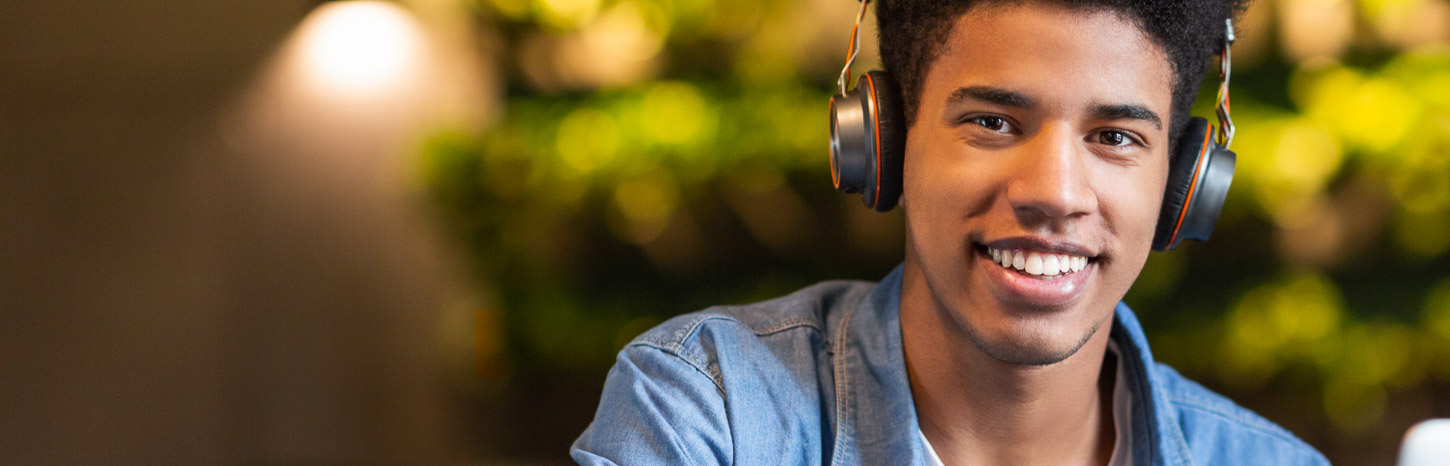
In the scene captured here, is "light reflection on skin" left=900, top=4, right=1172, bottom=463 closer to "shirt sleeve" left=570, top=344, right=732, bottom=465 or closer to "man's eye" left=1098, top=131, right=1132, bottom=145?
"man's eye" left=1098, top=131, right=1132, bottom=145

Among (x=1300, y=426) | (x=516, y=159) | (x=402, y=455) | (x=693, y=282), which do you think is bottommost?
(x=402, y=455)

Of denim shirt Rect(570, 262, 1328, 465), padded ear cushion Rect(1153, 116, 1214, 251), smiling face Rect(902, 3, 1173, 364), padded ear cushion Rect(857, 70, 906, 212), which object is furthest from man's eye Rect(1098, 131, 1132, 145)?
denim shirt Rect(570, 262, 1328, 465)

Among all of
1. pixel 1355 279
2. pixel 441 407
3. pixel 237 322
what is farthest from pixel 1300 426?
pixel 237 322

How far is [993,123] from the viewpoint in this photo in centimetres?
107

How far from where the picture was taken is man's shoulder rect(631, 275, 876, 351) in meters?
1.14

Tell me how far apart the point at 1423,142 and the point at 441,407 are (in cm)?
243

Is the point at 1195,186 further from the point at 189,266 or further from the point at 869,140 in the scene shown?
the point at 189,266

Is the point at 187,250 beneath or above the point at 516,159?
beneath

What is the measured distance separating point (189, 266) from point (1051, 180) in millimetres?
2486

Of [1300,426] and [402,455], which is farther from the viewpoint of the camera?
[402,455]

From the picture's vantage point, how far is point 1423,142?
2174mm

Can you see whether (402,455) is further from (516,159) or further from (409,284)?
(516,159)


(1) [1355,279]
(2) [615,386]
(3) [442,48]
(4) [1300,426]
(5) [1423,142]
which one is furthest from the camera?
(3) [442,48]

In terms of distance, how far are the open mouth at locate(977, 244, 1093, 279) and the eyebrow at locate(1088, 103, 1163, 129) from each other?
0.48ft
